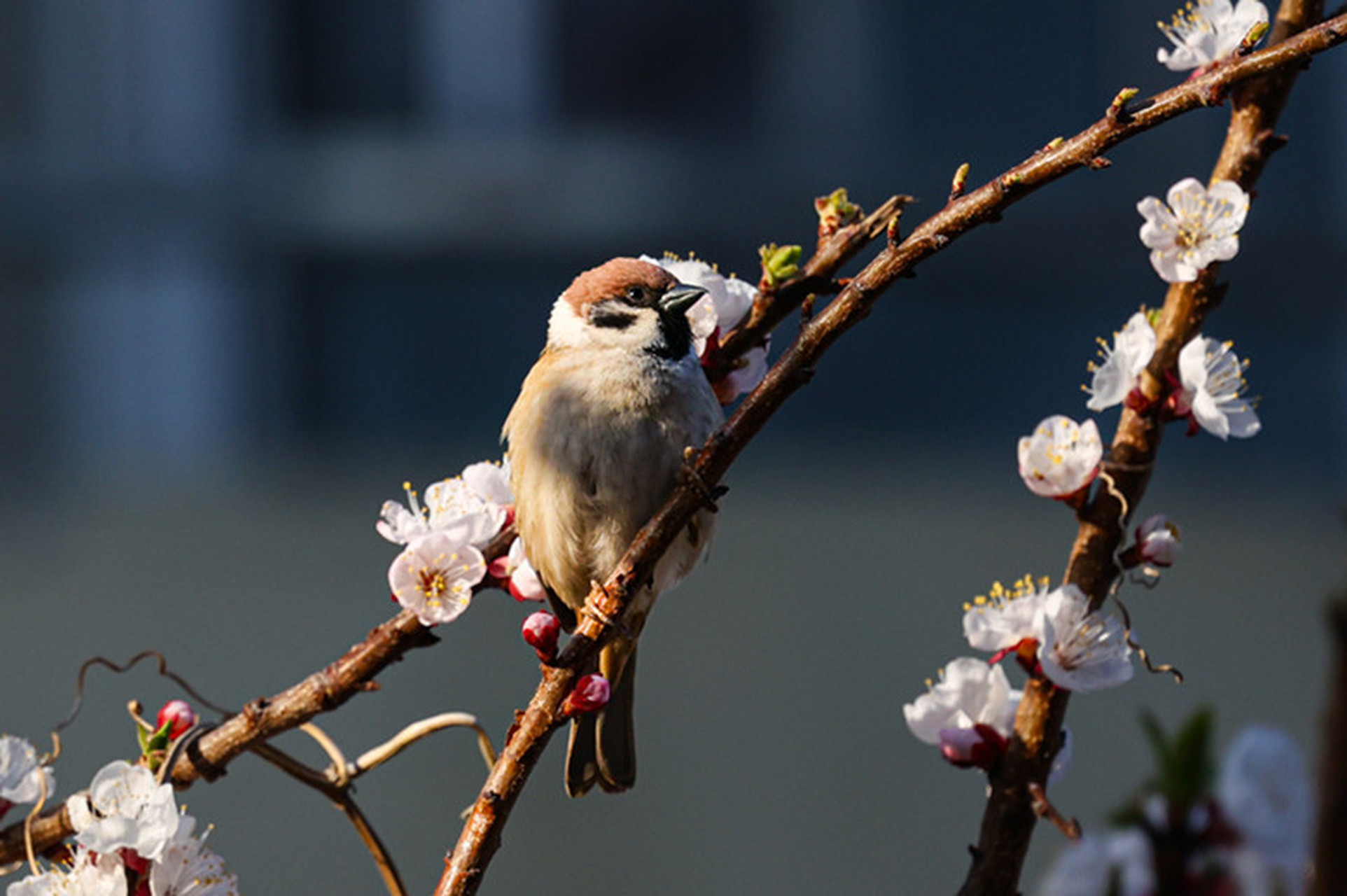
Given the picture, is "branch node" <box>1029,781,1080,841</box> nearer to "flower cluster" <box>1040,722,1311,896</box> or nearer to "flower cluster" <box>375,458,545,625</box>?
"flower cluster" <box>1040,722,1311,896</box>

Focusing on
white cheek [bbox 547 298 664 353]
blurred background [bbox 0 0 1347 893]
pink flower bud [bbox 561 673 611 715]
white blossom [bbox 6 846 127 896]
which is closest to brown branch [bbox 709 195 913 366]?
pink flower bud [bbox 561 673 611 715]

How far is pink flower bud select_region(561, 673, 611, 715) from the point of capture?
30.3 inches

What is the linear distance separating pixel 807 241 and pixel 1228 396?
3.11 m

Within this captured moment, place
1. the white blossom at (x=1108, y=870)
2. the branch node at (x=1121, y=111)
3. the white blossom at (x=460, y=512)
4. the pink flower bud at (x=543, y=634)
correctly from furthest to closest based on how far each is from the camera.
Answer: the white blossom at (x=460, y=512), the pink flower bud at (x=543, y=634), the branch node at (x=1121, y=111), the white blossom at (x=1108, y=870)

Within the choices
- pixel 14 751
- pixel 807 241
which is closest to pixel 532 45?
pixel 807 241

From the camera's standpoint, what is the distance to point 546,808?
341 cm

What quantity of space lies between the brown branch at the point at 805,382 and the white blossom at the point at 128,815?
13cm

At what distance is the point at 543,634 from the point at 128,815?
0.21m

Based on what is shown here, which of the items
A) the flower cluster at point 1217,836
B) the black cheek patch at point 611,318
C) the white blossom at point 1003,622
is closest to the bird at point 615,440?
the black cheek patch at point 611,318

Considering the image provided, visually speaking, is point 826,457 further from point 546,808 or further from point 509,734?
point 509,734

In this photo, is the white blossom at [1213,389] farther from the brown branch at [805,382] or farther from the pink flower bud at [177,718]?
the pink flower bud at [177,718]

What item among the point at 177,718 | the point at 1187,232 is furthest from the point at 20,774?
the point at 1187,232

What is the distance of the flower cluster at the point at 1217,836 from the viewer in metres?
0.43

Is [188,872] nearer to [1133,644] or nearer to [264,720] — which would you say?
[264,720]
